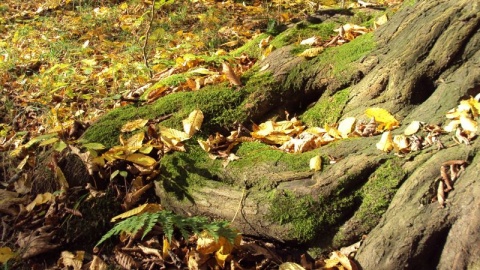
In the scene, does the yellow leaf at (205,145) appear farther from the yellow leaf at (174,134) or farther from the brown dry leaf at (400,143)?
the brown dry leaf at (400,143)

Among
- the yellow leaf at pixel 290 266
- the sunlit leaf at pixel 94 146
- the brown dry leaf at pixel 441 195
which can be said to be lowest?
the yellow leaf at pixel 290 266

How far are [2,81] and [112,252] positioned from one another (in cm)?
357

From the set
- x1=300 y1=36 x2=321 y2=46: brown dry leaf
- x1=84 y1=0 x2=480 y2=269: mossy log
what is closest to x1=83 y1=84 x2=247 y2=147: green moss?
x1=84 y1=0 x2=480 y2=269: mossy log

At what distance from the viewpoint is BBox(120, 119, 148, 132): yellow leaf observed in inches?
118

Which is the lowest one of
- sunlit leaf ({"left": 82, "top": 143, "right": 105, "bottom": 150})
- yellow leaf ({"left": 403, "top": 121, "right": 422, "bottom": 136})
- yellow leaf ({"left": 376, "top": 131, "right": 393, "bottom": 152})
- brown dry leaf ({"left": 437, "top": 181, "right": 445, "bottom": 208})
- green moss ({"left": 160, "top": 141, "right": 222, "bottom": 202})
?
green moss ({"left": 160, "top": 141, "right": 222, "bottom": 202})

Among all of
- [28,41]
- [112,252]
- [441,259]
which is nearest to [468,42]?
[441,259]

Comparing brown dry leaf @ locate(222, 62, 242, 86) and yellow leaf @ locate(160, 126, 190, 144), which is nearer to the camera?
yellow leaf @ locate(160, 126, 190, 144)

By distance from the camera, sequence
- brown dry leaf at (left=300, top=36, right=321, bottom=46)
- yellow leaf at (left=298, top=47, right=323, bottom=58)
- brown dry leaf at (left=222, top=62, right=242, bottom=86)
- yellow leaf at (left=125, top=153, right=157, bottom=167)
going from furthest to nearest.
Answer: brown dry leaf at (left=300, top=36, right=321, bottom=46), yellow leaf at (left=298, top=47, right=323, bottom=58), brown dry leaf at (left=222, top=62, right=242, bottom=86), yellow leaf at (left=125, top=153, right=157, bottom=167)

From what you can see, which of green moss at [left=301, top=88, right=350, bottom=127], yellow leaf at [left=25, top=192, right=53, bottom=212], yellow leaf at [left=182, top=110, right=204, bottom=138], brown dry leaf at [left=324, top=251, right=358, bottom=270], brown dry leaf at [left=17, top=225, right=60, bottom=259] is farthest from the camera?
green moss at [left=301, top=88, right=350, bottom=127]

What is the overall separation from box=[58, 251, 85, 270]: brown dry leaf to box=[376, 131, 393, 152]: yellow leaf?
1803 mm

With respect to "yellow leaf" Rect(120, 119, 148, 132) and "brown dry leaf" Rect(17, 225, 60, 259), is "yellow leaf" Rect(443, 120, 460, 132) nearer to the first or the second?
"yellow leaf" Rect(120, 119, 148, 132)

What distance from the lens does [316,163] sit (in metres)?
2.55

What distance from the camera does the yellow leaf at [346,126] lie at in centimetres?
288

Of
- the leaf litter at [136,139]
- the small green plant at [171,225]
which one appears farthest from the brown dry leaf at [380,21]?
the small green plant at [171,225]
